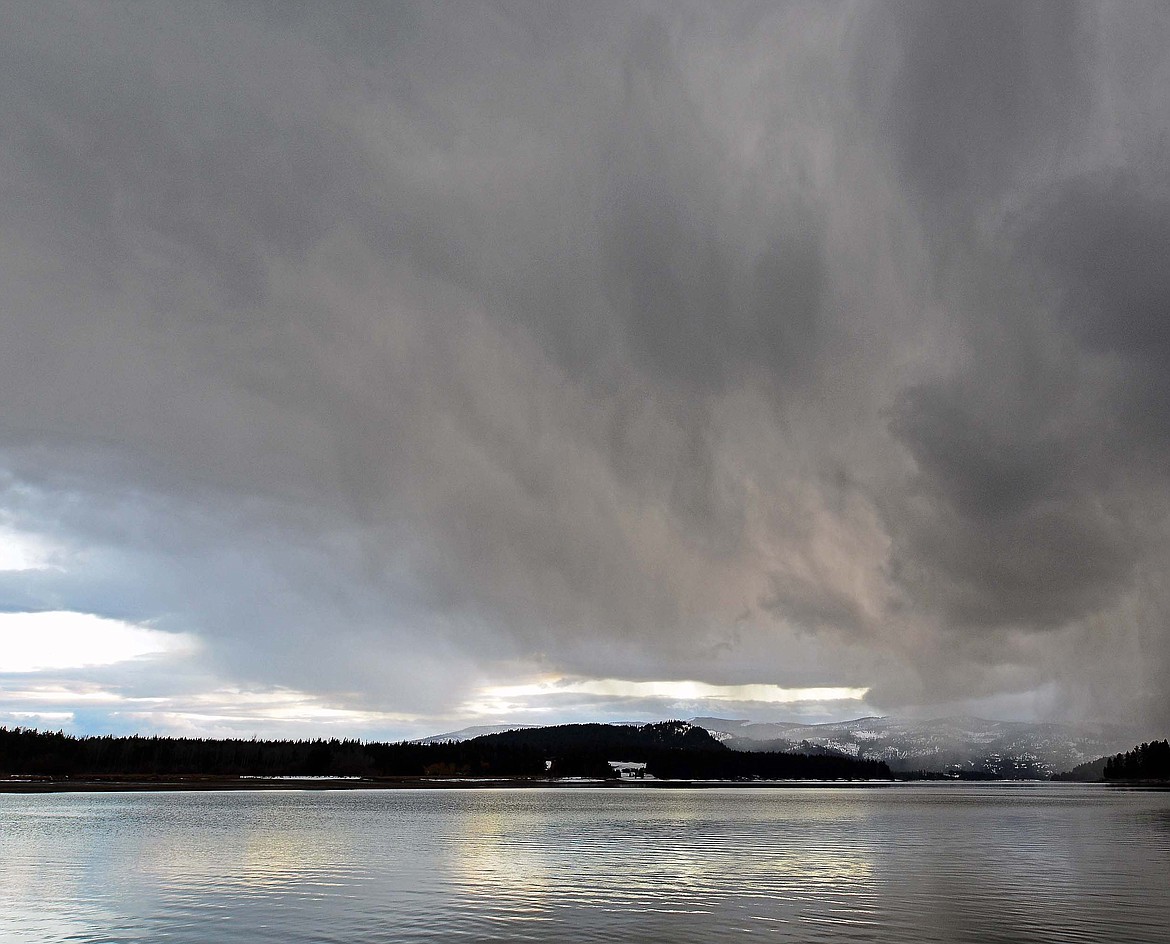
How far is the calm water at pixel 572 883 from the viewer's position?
3162cm

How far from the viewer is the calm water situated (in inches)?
1245

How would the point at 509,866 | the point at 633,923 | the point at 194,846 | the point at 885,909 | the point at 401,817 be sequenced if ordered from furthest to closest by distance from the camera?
the point at 401,817 < the point at 194,846 < the point at 509,866 < the point at 885,909 < the point at 633,923

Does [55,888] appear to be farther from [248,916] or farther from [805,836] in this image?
[805,836]

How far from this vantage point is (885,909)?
35938mm

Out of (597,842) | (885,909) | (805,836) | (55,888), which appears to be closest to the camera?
(885,909)

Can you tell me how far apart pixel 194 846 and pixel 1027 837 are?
231 feet

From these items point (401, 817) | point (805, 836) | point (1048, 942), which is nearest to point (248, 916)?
point (1048, 942)

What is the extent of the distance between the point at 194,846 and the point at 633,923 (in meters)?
44.3

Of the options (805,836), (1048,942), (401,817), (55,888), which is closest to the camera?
(1048,942)

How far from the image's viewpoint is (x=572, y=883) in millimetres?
43562

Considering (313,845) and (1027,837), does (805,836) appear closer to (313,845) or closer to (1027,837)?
(1027,837)

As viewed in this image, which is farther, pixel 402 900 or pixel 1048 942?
pixel 402 900

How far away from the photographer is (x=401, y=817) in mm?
98812

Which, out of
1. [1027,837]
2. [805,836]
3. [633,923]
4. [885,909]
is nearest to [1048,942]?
[885,909]
